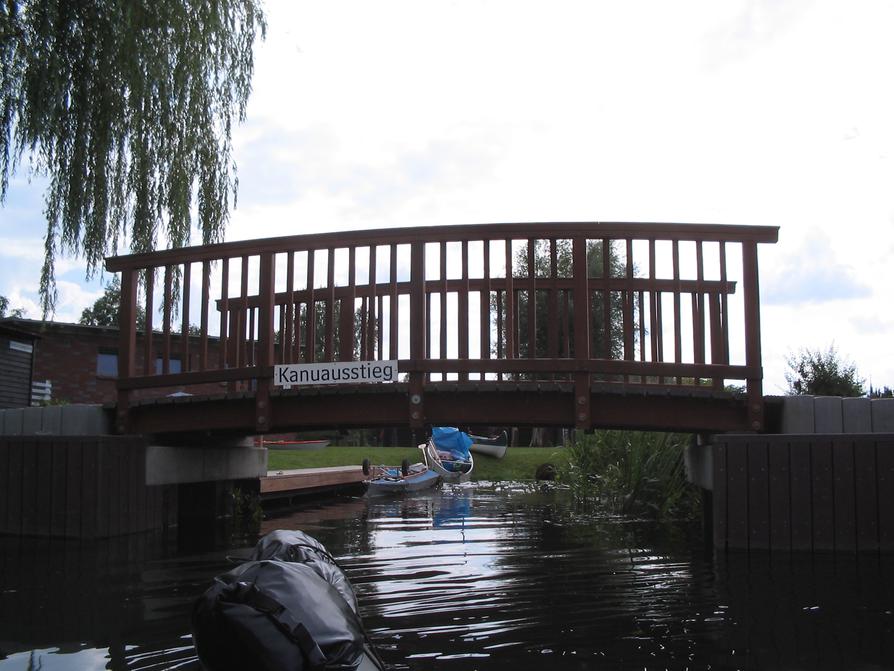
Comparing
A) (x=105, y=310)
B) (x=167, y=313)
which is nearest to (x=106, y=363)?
(x=167, y=313)

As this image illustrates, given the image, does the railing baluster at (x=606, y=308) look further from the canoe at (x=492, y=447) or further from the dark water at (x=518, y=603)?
the canoe at (x=492, y=447)

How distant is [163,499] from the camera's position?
11344 mm

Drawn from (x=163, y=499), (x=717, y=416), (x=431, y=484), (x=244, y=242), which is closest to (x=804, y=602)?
(x=717, y=416)

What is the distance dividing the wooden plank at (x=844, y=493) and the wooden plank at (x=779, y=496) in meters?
0.41

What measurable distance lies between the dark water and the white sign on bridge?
1897 millimetres

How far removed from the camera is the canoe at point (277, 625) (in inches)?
125

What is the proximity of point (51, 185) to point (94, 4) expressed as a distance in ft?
7.06

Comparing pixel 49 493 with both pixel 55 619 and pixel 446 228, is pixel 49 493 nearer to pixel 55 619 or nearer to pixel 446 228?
pixel 55 619

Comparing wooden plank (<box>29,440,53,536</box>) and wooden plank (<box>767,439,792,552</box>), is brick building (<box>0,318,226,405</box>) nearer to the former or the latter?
wooden plank (<box>29,440,53,536</box>)

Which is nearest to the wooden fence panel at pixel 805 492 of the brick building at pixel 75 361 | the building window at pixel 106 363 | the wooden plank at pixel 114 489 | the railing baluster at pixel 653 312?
the railing baluster at pixel 653 312

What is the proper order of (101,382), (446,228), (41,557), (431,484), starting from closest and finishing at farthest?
(41,557), (446,228), (431,484), (101,382)

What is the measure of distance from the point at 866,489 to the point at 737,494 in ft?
3.75

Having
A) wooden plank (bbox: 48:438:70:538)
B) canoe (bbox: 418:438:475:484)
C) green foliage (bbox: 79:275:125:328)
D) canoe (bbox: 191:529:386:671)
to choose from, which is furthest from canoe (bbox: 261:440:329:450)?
green foliage (bbox: 79:275:125:328)

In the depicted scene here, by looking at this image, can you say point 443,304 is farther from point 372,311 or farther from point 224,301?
point 224,301
